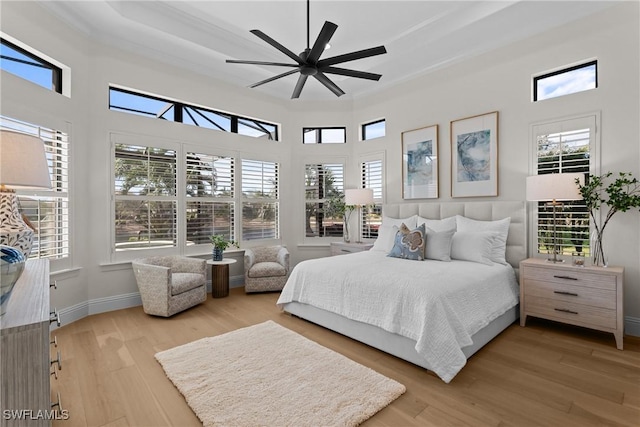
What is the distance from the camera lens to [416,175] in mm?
4949

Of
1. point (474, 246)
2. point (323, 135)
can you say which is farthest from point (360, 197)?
point (474, 246)

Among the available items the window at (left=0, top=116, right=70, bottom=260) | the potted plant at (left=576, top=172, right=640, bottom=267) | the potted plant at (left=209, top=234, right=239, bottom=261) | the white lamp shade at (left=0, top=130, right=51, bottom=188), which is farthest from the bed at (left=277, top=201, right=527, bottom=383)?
the window at (left=0, top=116, right=70, bottom=260)

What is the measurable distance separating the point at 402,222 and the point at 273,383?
9.83 feet

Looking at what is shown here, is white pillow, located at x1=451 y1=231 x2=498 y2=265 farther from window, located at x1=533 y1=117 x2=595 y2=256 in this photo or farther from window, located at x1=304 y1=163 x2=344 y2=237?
window, located at x1=304 y1=163 x2=344 y2=237

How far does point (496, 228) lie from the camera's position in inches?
148

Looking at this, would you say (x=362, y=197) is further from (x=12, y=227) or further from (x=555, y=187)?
(x=12, y=227)

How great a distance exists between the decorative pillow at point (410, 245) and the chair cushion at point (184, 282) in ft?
8.15

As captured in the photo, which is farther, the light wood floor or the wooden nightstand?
the wooden nightstand

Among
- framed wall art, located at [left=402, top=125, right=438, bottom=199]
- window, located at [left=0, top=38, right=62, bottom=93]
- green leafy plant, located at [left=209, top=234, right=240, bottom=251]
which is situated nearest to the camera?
window, located at [left=0, top=38, right=62, bottom=93]

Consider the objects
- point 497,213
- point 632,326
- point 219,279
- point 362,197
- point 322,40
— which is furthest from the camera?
point 362,197

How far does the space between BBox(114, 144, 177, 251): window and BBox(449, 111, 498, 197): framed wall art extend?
13.4ft

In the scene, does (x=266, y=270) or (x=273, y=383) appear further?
(x=266, y=270)

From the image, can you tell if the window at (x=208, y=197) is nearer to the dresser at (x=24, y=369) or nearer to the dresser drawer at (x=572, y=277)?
the dresser at (x=24, y=369)

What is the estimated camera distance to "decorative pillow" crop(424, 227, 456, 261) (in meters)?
3.61
